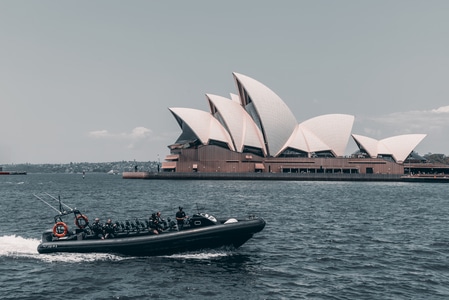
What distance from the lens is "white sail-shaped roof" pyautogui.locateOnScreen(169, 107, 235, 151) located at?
12762 cm

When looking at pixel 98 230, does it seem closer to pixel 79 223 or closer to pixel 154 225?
pixel 79 223

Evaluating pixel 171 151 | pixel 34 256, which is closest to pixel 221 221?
pixel 34 256

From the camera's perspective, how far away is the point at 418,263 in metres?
24.1

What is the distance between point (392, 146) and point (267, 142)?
44163 millimetres

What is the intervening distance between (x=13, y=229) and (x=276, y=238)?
76.9 feet

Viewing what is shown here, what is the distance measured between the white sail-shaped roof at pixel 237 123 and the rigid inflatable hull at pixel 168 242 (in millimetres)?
100819

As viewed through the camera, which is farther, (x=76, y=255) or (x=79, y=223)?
(x=79, y=223)

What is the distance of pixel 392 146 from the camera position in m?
138

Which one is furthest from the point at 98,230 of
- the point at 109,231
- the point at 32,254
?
the point at 32,254

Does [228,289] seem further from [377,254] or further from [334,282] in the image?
[377,254]

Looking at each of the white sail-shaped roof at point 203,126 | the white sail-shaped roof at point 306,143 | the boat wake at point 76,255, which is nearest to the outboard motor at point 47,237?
the boat wake at point 76,255

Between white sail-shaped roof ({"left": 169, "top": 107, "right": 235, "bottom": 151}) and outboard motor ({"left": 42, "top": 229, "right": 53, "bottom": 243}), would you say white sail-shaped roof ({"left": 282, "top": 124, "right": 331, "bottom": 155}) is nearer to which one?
white sail-shaped roof ({"left": 169, "top": 107, "right": 235, "bottom": 151})

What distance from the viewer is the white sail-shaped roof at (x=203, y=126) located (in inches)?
5025

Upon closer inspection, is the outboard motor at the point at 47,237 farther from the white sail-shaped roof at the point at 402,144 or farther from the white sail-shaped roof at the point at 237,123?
the white sail-shaped roof at the point at 402,144
